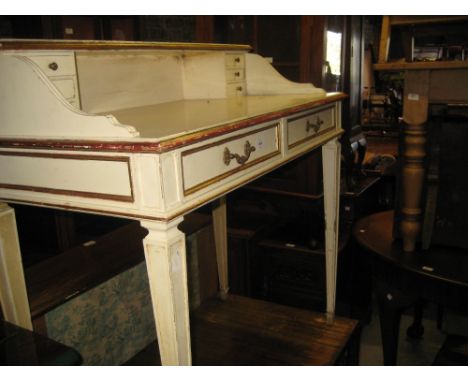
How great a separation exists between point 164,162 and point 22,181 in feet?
1.36

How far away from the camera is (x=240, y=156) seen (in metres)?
1.22

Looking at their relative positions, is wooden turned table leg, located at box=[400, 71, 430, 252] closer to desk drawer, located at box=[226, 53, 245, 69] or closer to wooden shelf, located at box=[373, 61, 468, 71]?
wooden shelf, located at box=[373, 61, 468, 71]

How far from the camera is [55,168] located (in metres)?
1.06

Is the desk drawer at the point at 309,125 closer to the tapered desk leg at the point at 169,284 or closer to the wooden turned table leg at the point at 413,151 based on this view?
the wooden turned table leg at the point at 413,151

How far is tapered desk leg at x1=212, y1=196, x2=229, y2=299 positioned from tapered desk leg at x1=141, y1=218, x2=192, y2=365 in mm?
1193

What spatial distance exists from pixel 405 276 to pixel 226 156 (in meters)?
0.81

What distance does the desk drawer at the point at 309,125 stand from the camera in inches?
61.5

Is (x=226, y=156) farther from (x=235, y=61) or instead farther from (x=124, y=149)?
(x=235, y=61)

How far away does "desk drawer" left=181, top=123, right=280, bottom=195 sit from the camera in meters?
1.02

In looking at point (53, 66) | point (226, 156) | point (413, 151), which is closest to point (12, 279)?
point (53, 66)

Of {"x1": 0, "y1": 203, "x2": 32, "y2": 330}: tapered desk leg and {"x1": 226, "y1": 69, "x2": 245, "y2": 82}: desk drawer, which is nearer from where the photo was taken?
{"x1": 0, "y1": 203, "x2": 32, "y2": 330}: tapered desk leg

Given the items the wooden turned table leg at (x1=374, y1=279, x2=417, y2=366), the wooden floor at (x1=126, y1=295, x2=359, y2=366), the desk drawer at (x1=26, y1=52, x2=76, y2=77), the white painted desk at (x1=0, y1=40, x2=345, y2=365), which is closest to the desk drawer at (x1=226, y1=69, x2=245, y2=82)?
the white painted desk at (x1=0, y1=40, x2=345, y2=365)
